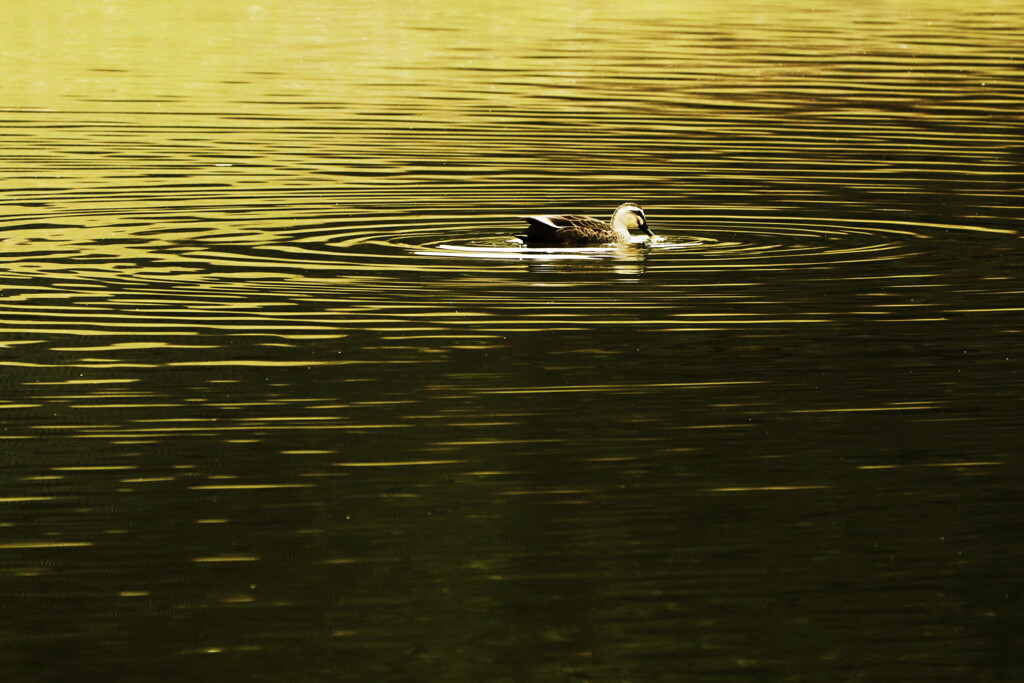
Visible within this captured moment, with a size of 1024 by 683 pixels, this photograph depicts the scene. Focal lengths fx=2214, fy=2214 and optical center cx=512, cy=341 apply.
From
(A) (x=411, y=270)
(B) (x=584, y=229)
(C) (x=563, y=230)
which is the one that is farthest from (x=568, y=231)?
(A) (x=411, y=270)

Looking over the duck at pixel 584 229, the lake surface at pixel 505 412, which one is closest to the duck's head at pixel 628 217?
the duck at pixel 584 229

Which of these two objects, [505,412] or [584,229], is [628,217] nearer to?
[584,229]

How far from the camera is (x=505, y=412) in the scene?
12703 mm

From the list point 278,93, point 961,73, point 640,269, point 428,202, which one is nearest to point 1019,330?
point 640,269

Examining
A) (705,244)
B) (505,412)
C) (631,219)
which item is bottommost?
(705,244)

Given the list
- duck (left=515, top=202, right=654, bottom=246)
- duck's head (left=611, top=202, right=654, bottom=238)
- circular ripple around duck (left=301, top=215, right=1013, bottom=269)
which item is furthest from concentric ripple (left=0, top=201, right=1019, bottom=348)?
duck's head (left=611, top=202, right=654, bottom=238)

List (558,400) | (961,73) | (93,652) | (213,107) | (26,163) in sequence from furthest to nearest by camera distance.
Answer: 1. (961,73)
2. (213,107)
3. (26,163)
4. (558,400)
5. (93,652)

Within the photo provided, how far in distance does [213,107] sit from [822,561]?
25.9m

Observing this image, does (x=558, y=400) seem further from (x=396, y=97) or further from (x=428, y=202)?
(x=396, y=97)

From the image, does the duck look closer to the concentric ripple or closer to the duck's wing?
the duck's wing

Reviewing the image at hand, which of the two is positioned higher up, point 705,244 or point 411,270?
point 411,270

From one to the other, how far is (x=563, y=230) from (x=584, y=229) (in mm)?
223

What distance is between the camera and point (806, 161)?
88.7 feet

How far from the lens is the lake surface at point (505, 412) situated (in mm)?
9102
